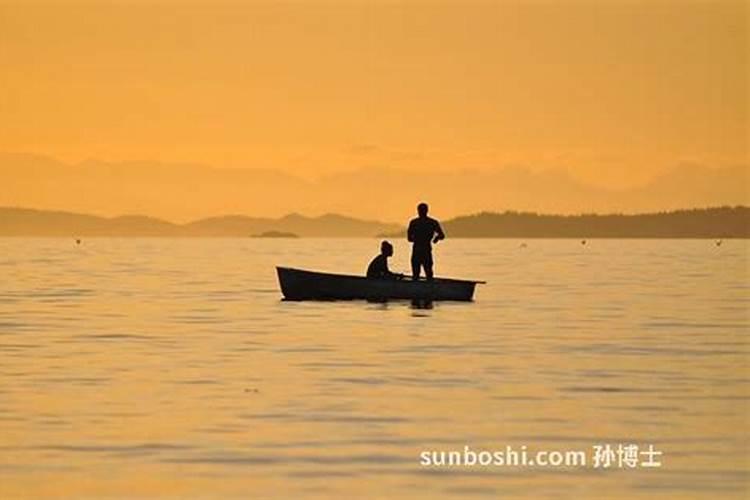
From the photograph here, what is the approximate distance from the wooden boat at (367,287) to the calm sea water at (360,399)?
413mm

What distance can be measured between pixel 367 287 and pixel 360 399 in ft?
61.6

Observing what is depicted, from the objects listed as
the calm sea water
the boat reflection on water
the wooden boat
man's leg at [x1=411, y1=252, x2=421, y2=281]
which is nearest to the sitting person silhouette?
the wooden boat

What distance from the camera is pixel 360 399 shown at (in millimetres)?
23438

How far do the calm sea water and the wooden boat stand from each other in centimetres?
41

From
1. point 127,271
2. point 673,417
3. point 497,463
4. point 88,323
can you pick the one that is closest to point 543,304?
point 88,323

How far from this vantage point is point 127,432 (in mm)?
20359

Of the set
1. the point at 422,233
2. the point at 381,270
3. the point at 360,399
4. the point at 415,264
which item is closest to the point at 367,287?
the point at 381,270

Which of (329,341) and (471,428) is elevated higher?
(329,341)

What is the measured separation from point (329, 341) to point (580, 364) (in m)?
5.81

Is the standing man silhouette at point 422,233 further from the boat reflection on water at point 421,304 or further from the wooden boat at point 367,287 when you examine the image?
the boat reflection on water at point 421,304

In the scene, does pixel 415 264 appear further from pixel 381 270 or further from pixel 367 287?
pixel 367 287

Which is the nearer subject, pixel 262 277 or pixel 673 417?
pixel 673 417

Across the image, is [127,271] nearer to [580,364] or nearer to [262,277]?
[262,277]

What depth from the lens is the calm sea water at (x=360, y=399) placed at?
17.8 meters
